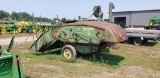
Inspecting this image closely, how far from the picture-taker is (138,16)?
38.4 meters

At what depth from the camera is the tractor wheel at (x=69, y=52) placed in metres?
9.15

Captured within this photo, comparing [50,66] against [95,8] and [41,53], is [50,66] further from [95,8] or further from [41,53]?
[95,8]

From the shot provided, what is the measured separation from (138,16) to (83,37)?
32.0 m

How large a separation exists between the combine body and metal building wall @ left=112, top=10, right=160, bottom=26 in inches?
1161

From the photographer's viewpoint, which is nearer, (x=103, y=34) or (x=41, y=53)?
(x=103, y=34)

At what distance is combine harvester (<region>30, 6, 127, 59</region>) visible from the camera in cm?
812

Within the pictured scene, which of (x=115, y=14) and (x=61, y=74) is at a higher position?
(x=115, y=14)

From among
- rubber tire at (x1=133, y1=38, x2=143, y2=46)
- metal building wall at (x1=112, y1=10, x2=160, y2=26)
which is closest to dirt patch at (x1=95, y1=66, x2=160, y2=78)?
rubber tire at (x1=133, y1=38, x2=143, y2=46)

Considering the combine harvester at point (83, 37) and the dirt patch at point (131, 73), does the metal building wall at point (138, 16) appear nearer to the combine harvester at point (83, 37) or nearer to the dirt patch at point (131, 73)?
the combine harvester at point (83, 37)

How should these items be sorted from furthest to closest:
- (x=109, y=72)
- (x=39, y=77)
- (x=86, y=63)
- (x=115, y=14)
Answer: (x=115, y=14), (x=86, y=63), (x=109, y=72), (x=39, y=77)

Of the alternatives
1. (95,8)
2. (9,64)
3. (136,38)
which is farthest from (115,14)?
(9,64)

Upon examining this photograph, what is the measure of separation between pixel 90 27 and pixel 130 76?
2703 mm

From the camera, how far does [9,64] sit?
4383 millimetres

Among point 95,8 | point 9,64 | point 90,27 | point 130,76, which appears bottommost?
point 130,76
